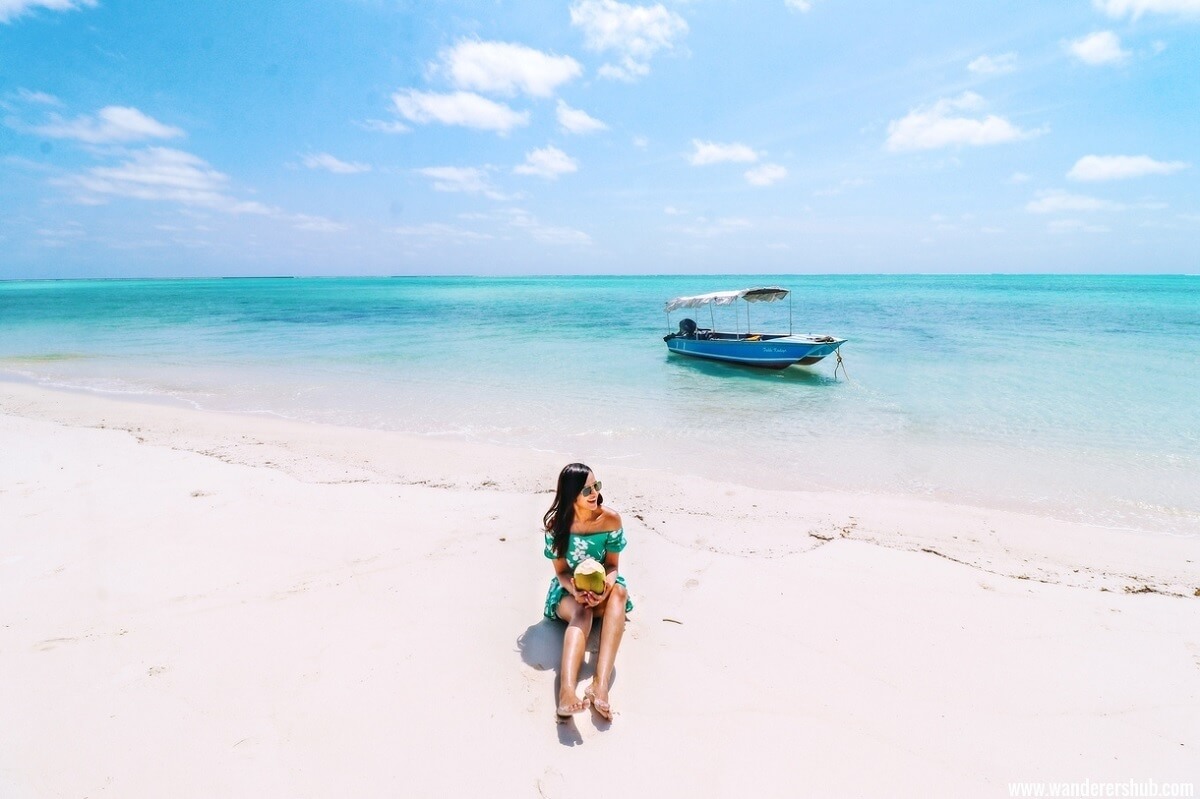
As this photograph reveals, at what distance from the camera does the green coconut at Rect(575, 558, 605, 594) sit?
3793 millimetres

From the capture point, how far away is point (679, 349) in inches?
869

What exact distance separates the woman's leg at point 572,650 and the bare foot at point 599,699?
6cm

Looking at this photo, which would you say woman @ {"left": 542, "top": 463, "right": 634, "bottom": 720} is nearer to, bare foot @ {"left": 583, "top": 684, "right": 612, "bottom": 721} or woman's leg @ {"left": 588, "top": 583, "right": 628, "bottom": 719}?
woman's leg @ {"left": 588, "top": 583, "right": 628, "bottom": 719}

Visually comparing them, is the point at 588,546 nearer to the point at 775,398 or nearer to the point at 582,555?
the point at 582,555

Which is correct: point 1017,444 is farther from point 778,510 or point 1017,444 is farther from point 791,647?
point 791,647

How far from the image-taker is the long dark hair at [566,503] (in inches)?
155

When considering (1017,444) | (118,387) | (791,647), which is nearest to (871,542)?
(791,647)

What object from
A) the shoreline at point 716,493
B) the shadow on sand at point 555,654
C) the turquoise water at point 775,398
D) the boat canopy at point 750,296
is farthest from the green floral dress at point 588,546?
the boat canopy at point 750,296

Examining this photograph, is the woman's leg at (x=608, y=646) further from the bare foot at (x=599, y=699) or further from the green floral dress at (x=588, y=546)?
the green floral dress at (x=588, y=546)

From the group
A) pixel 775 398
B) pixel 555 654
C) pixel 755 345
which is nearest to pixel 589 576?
pixel 555 654

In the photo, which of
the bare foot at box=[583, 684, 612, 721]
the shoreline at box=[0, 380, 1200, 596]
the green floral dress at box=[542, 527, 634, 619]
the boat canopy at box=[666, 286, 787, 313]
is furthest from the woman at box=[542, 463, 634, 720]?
the boat canopy at box=[666, 286, 787, 313]

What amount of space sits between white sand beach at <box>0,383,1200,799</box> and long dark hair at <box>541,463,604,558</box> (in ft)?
2.75

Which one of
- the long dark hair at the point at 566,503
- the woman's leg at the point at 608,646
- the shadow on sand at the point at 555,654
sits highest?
the long dark hair at the point at 566,503

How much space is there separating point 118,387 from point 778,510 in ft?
57.4
